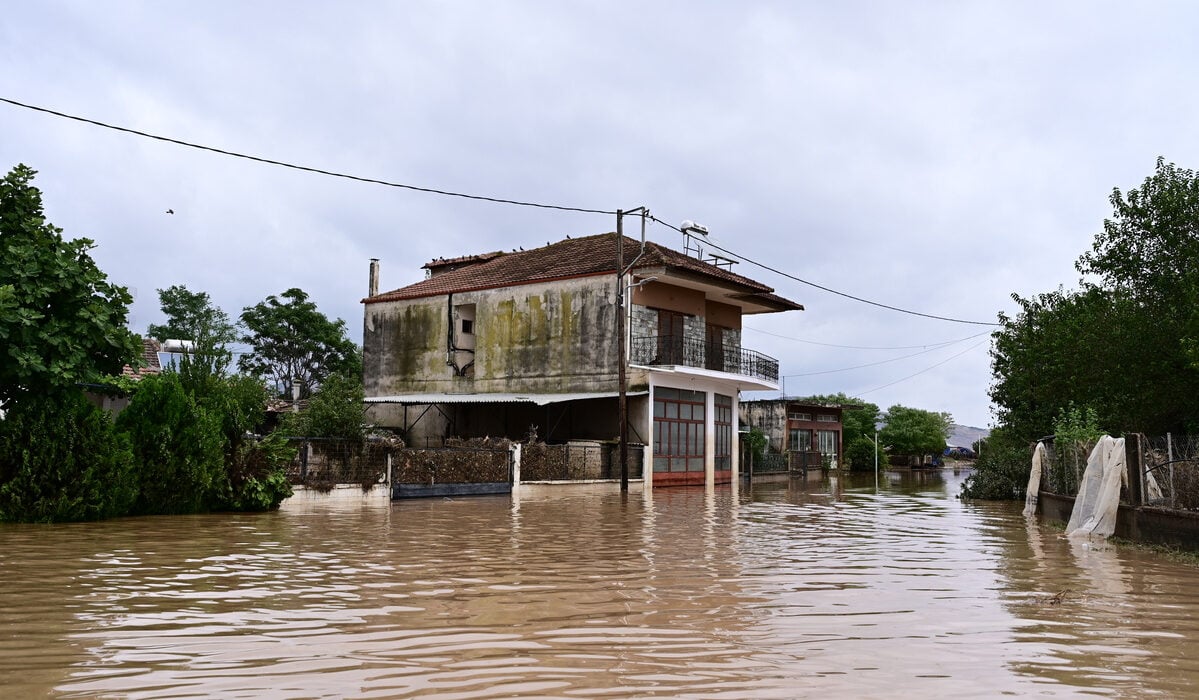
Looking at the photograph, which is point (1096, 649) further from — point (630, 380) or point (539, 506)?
point (630, 380)

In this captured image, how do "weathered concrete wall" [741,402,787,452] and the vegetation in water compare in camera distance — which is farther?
"weathered concrete wall" [741,402,787,452]

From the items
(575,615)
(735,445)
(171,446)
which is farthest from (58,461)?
(735,445)

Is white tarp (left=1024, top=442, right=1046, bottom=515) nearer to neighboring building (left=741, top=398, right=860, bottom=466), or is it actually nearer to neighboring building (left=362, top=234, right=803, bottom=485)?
neighboring building (left=362, top=234, right=803, bottom=485)

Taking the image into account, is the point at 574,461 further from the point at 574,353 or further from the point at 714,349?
the point at 714,349

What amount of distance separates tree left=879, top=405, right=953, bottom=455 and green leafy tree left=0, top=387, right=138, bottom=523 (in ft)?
192

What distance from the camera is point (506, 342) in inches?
1366

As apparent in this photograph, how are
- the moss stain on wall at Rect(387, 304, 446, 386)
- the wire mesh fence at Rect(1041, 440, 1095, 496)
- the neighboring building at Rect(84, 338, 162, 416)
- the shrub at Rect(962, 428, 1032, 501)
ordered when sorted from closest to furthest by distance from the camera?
1. the neighboring building at Rect(84, 338, 162, 416)
2. the wire mesh fence at Rect(1041, 440, 1095, 496)
3. the shrub at Rect(962, 428, 1032, 501)
4. the moss stain on wall at Rect(387, 304, 446, 386)

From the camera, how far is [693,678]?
16.5 feet

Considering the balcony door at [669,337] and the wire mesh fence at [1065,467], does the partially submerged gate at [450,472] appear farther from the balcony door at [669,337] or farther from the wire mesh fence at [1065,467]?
the wire mesh fence at [1065,467]

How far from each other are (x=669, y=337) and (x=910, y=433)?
39082 mm

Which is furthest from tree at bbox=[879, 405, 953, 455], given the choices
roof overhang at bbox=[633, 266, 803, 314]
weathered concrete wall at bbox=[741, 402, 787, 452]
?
roof overhang at bbox=[633, 266, 803, 314]

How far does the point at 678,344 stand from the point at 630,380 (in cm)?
260

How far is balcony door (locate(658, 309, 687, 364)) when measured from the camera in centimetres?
3291

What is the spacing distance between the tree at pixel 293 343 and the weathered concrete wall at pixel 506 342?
14571 mm
